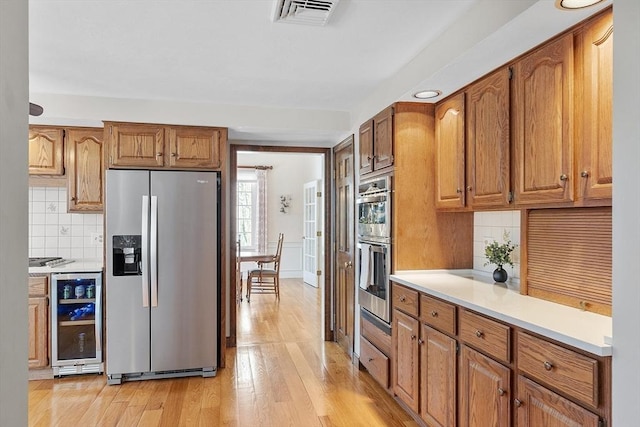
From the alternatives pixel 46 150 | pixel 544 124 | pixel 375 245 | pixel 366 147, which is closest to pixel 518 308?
pixel 544 124

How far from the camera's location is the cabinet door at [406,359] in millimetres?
2684

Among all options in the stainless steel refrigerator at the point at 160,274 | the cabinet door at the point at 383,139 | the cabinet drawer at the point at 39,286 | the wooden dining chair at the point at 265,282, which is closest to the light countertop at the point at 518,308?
the cabinet door at the point at 383,139

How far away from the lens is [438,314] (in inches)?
95.0

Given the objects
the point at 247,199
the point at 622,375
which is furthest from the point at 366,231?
the point at 247,199

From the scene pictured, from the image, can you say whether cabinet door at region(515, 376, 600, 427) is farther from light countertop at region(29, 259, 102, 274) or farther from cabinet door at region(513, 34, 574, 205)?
light countertop at region(29, 259, 102, 274)

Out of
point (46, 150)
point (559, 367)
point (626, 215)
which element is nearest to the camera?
point (626, 215)

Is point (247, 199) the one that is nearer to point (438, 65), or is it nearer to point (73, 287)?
point (73, 287)

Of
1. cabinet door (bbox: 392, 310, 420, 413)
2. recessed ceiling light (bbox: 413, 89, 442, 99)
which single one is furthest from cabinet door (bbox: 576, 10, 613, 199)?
cabinet door (bbox: 392, 310, 420, 413)

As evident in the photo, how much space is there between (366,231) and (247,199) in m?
5.45

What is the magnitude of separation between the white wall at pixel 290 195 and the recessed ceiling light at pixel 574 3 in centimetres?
700

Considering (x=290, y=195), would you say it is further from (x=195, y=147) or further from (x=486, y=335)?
(x=486, y=335)

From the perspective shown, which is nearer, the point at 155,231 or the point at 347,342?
the point at 155,231

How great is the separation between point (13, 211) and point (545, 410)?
1.84 metres

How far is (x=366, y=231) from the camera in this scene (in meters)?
3.52
